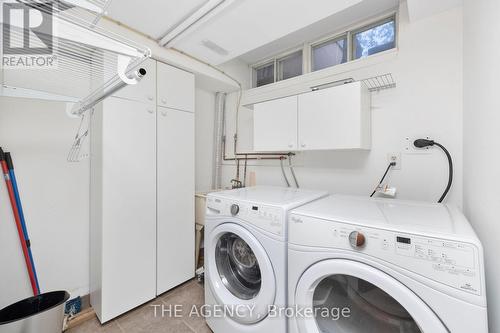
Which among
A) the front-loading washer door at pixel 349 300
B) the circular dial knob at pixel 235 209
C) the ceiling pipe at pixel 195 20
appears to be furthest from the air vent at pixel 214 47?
the front-loading washer door at pixel 349 300

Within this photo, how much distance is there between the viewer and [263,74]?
2.83 m

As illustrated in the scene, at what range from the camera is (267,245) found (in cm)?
122

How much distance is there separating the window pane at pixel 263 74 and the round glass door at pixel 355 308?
7.74ft

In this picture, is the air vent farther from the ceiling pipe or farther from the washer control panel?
the washer control panel

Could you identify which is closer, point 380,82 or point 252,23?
point 252,23

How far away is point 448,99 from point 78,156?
285 cm

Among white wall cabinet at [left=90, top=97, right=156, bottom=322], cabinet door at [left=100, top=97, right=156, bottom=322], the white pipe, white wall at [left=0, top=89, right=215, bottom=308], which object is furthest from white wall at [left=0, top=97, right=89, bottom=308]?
the white pipe

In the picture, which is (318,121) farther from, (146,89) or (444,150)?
(146,89)

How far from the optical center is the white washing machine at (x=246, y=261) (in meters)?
1.18

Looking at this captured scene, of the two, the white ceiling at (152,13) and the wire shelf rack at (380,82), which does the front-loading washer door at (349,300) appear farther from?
the white ceiling at (152,13)

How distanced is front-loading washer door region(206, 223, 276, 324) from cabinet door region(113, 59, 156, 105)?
49.9 inches

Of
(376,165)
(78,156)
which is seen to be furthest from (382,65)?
(78,156)

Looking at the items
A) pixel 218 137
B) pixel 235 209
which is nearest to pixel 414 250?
pixel 235 209

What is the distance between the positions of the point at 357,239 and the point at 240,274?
3.20 feet
